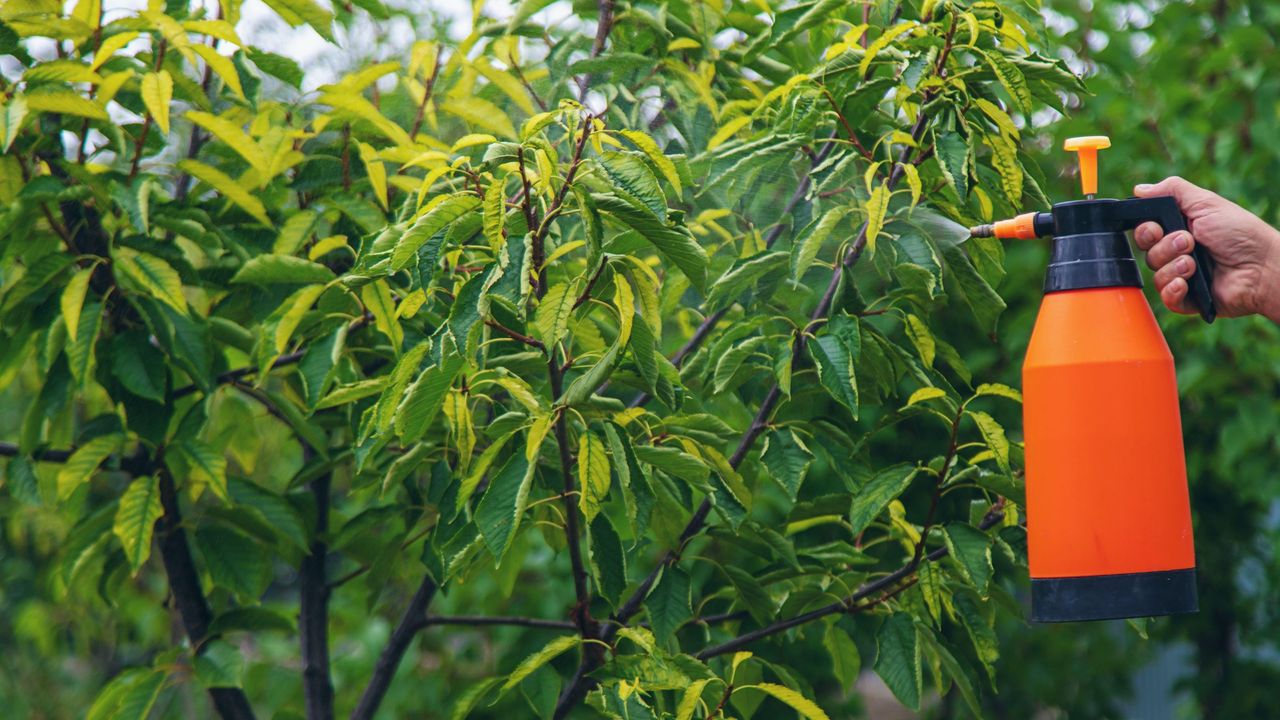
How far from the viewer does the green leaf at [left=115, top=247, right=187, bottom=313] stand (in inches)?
74.4

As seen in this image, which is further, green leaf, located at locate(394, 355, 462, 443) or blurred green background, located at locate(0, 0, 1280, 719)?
blurred green background, located at locate(0, 0, 1280, 719)

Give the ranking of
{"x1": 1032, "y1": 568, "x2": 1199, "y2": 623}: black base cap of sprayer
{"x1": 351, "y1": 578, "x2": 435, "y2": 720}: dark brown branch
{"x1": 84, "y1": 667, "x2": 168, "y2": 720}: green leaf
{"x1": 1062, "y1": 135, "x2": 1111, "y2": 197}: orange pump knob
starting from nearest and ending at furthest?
{"x1": 1032, "y1": 568, "x2": 1199, "y2": 623}: black base cap of sprayer < {"x1": 1062, "y1": 135, "x2": 1111, "y2": 197}: orange pump knob < {"x1": 84, "y1": 667, "x2": 168, "y2": 720}: green leaf < {"x1": 351, "y1": 578, "x2": 435, "y2": 720}: dark brown branch

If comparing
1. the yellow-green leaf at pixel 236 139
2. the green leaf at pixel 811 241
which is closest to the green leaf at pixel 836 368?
the green leaf at pixel 811 241

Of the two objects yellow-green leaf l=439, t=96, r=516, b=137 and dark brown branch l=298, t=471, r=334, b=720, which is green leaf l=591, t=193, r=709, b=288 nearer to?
yellow-green leaf l=439, t=96, r=516, b=137

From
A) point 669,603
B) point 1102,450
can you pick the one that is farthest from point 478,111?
point 1102,450

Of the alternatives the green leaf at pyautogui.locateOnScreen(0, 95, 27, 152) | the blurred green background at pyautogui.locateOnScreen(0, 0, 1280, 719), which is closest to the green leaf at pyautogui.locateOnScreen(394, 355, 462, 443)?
the green leaf at pyautogui.locateOnScreen(0, 95, 27, 152)

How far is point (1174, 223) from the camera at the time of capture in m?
1.47

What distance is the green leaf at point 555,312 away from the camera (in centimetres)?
149

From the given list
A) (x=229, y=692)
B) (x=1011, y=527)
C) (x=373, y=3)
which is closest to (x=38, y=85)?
(x=373, y=3)

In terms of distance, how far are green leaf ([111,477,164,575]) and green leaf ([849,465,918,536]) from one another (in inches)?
43.2

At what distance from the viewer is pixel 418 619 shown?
2277 millimetres

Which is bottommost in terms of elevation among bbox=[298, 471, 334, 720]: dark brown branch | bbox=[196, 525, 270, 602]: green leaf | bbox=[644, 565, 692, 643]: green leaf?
bbox=[298, 471, 334, 720]: dark brown branch

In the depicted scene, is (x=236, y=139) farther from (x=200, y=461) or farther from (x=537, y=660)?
(x=537, y=660)

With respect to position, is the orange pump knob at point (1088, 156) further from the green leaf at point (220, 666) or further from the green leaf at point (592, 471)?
the green leaf at point (220, 666)
